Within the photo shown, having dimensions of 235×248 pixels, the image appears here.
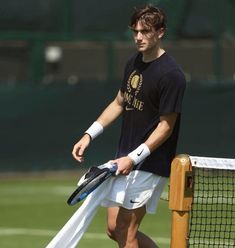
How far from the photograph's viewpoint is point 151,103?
741 centimetres

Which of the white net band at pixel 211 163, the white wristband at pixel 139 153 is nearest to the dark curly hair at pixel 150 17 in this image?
the white wristband at pixel 139 153

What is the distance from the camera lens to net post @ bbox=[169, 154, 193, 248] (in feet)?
22.6

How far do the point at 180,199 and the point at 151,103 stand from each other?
850 millimetres

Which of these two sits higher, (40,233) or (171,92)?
(171,92)

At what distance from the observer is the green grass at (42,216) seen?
10641mm

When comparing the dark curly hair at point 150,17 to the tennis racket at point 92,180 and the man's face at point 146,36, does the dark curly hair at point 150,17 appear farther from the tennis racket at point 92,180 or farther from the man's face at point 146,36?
the tennis racket at point 92,180

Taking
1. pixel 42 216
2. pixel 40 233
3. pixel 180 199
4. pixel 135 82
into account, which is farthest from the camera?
pixel 42 216

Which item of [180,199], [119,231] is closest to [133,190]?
[119,231]

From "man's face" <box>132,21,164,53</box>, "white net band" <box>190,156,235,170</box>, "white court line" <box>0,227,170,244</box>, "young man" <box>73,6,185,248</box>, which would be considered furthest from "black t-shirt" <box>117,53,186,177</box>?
"white court line" <box>0,227,170,244</box>

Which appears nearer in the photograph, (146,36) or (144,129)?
(146,36)

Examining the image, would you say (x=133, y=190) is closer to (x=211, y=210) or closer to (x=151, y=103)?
(x=151, y=103)

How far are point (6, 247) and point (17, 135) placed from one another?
20.2ft

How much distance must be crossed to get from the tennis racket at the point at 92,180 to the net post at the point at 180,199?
0.52 meters

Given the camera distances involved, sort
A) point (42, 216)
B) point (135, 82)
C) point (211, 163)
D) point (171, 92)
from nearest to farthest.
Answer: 1. point (211, 163)
2. point (171, 92)
3. point (135, 82)
4. point (42, 216)
